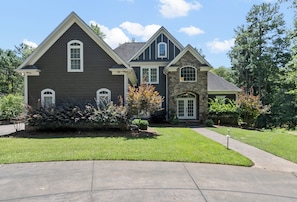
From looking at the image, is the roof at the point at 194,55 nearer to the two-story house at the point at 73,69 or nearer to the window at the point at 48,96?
the two-story house at the point at 73,69

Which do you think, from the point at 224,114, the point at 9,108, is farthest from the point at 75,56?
the point at 224,114

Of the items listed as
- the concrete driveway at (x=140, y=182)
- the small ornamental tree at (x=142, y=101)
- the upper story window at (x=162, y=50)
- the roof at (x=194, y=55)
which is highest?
the upper story window at (x=162, y=50)

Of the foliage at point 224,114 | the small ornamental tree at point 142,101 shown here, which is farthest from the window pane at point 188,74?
the small ornamental tree at point 142,101

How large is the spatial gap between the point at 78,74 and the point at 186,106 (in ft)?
38.8

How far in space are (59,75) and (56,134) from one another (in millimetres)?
4098

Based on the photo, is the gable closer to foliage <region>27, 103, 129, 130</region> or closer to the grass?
foliage <region>27, 103, 129, 130</region>

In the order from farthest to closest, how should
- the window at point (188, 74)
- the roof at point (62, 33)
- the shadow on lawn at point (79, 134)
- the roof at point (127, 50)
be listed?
the roof at point (127, 50), the window at point (188, 74), the roof at point (62, 33), the shadow on lawn at point (79, 134)

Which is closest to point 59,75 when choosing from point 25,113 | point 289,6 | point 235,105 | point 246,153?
point 25,113

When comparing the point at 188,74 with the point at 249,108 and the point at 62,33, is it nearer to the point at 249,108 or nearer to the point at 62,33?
the point at 249,108

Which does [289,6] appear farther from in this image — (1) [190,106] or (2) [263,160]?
(2) [263,160]

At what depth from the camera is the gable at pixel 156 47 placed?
23.5 metres

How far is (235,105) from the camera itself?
23.6 meters

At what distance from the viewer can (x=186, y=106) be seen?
23.8 m

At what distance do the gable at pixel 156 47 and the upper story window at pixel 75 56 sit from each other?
26.5 ft
